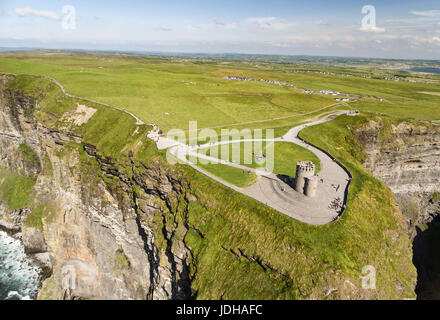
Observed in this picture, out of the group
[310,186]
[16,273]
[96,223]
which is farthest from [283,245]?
[16,273]

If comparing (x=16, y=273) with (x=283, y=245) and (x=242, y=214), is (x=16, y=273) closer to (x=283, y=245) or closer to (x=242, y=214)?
(x=242, y=214)

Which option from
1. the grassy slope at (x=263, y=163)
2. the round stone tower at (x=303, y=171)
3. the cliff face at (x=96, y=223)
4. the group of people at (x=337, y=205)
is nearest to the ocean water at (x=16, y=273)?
the cliff face at (x=96, y=223)

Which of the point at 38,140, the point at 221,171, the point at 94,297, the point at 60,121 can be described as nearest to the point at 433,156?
the point at 221,171

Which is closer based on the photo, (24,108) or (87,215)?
(87,215)

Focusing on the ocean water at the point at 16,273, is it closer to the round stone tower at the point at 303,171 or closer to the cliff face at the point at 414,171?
the round stone tower at the point at 303,171

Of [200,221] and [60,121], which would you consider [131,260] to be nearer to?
[200,221]
